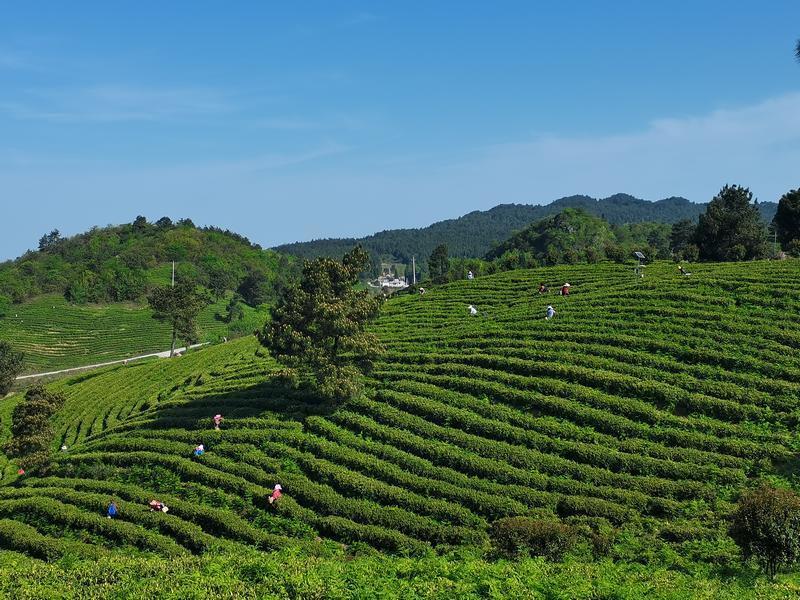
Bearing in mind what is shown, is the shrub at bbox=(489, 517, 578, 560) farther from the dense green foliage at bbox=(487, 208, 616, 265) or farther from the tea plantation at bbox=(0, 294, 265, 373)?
the dense green foliage at bbox=(487, 208, 616, 265)

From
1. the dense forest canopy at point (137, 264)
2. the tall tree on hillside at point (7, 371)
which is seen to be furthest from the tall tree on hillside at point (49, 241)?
the tall tree on hillside at point (7, 371)

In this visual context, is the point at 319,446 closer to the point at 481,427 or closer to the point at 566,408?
the point at 481,427

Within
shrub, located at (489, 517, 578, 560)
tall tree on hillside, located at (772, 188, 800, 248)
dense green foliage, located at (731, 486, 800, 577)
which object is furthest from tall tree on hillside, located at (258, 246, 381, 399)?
tall tree on hillside, located at (772, 188, 800, 248)

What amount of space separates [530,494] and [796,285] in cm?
2278

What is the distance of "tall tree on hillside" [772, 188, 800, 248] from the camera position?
211ft

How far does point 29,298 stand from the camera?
116m

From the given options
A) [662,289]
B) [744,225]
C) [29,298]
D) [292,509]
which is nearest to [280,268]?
[29,298]

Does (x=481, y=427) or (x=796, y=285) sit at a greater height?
(x=796, y=285)

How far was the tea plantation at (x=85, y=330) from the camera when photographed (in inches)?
3403

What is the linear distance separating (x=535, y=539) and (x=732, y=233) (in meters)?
50.8

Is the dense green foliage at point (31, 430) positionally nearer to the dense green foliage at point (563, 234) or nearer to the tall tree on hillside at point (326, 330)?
the tall tree on hillside at point (326, 330)

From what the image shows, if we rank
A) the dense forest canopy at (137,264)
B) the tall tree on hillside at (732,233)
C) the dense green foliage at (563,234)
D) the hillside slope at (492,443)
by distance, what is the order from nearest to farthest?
1. the hillside slope at (492,443)
2. the tall tree on hillside at (732,233)
3. the dense forest canopy at (137,264)
4. the dense green foliage at (563,234)

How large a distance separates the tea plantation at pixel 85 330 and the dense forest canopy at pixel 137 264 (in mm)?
3573

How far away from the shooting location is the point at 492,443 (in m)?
26.5
